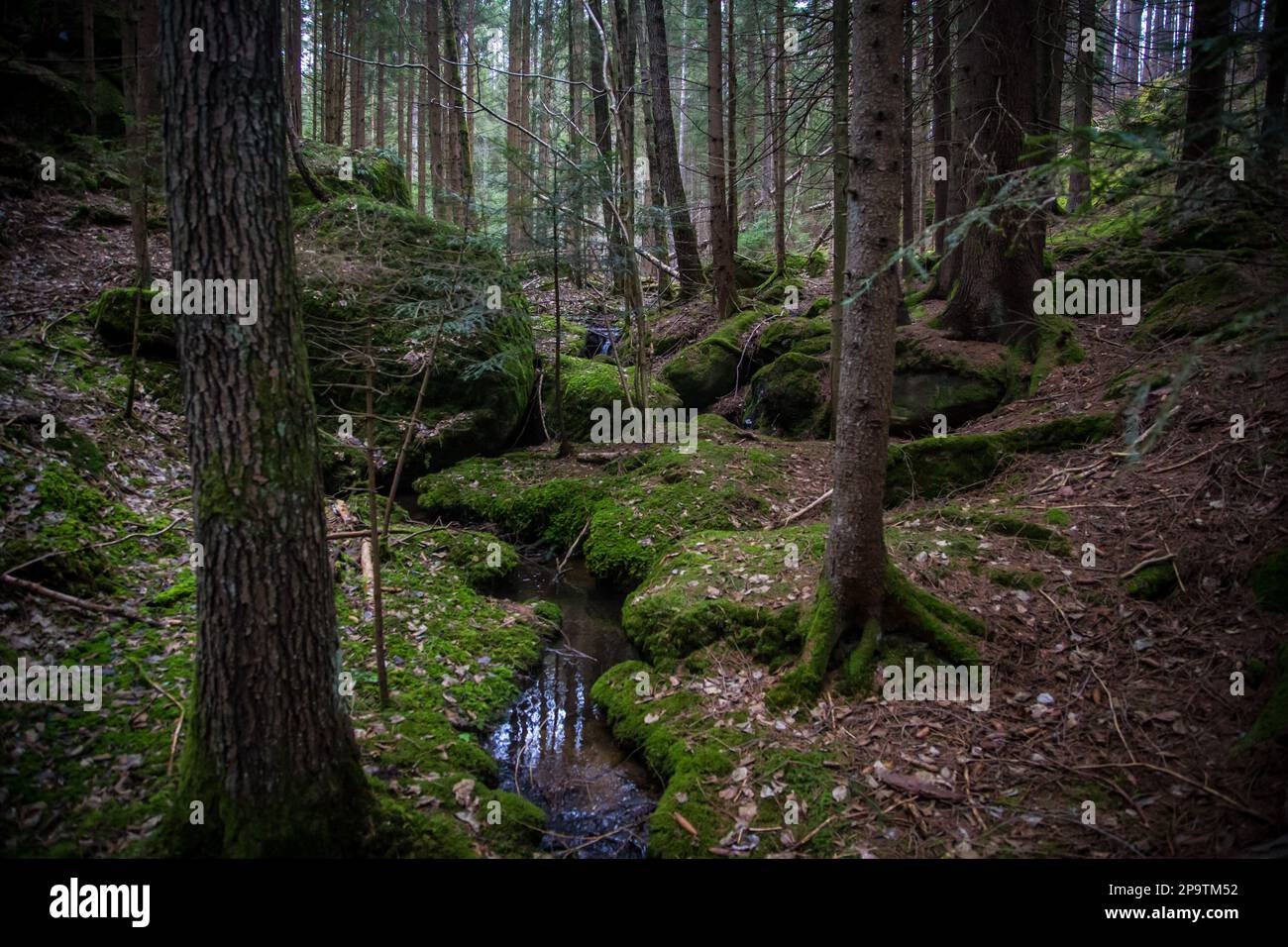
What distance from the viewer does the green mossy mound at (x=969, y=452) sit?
705 cm

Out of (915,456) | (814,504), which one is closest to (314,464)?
(814,504)

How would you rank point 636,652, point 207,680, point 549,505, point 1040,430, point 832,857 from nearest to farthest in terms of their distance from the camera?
point 207,680, point 832,857, point 636,652, point 1040,430, point 549,505

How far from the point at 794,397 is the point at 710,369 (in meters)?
2.36

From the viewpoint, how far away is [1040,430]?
7258mm

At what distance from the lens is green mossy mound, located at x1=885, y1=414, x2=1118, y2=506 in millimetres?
7051

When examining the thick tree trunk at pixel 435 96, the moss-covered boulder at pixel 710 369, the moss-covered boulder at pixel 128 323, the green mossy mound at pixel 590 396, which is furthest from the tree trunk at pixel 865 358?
the thick tree trunk at pixel 435 96

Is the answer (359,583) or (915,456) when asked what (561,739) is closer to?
(359,583)

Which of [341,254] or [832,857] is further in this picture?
[341,254]

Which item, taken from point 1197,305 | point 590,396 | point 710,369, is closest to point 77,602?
point 590,396

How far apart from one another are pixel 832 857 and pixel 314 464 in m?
3.71

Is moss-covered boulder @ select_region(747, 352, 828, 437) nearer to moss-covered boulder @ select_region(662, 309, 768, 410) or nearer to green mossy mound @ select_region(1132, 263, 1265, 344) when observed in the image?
moss-covered boulder @ select_region(662, 309, 768, 410)

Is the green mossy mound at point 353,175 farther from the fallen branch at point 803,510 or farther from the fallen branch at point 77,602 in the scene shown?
the fallen branch at point 803,510
